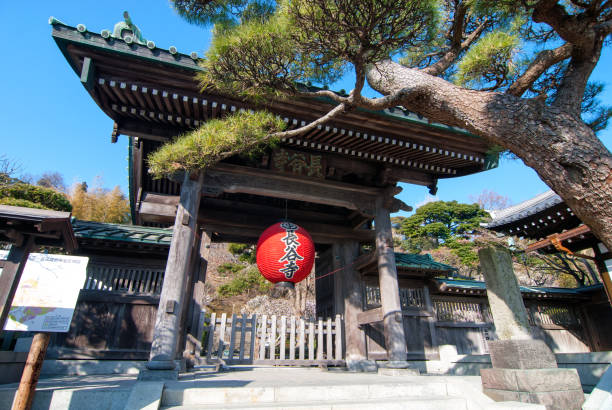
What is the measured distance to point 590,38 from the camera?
3.60 meters

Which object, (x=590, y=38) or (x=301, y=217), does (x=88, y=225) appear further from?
(x=590, y=38)

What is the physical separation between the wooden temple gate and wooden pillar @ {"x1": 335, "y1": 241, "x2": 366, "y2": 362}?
0.08 feet

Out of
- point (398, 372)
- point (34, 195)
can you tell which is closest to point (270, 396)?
point (398, 372)

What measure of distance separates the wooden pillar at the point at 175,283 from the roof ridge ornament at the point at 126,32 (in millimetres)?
2353

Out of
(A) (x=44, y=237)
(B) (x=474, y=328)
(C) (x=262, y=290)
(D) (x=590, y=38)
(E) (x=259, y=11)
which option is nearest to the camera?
(D) (x=590, y=38)

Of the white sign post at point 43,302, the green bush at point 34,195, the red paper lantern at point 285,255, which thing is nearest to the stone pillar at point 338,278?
the red paper lantern at point 285,255

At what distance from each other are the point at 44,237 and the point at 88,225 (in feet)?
11.8

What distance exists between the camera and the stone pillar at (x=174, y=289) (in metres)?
4.71

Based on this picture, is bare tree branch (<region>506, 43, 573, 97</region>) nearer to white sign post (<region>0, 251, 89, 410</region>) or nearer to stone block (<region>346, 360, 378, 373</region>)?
white sign post (<region>0, 251, 89, 410</region>)

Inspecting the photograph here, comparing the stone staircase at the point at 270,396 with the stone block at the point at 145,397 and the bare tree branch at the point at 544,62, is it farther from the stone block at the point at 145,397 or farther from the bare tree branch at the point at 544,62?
the bare tree branch at the point at 544,62

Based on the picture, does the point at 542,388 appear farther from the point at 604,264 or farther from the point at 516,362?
the point at 604,264

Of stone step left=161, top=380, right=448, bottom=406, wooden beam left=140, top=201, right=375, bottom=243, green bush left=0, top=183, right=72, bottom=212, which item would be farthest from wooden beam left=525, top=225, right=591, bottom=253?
green bush left=0, top=183, right=72, bottom=212

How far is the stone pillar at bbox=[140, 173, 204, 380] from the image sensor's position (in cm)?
471

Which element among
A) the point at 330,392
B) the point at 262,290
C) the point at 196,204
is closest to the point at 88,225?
the point at 196,204
